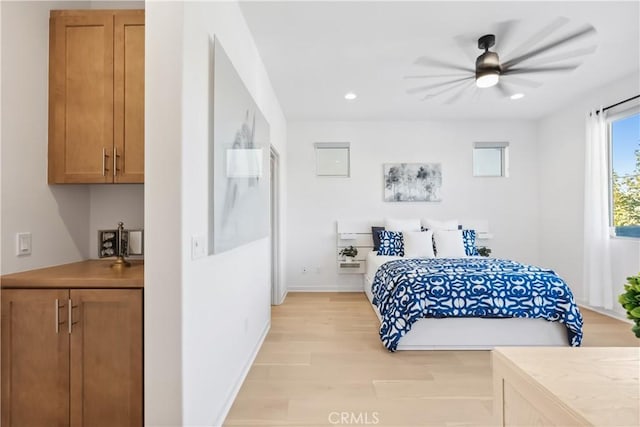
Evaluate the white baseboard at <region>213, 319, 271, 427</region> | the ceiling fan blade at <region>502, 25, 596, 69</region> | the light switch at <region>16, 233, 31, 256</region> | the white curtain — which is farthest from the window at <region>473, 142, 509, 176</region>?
the light switch at <region>16, 233, 31, 256</region>

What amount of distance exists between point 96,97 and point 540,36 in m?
3.36

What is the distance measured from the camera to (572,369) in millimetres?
721

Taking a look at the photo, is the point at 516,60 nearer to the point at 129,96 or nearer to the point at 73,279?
the point at 129,96

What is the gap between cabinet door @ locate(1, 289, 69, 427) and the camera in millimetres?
1522

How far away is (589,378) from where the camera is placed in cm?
68

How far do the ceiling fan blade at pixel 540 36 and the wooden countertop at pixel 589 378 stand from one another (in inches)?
110

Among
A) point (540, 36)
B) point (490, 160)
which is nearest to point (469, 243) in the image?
point (490, 160)

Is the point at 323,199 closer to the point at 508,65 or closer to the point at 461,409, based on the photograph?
the point at 508,65

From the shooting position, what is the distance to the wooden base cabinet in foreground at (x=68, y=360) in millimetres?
1492

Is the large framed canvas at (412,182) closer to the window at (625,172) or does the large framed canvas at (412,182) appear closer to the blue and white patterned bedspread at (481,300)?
the window at (625,172)

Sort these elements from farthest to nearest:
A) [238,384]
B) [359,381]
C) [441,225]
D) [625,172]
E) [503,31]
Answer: [441,225] → [625,172] → [503,31] → [359,381] → [238,384]

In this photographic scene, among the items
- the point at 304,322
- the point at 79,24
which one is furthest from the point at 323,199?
the point at 79,24

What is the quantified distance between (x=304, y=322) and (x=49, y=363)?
2498mm

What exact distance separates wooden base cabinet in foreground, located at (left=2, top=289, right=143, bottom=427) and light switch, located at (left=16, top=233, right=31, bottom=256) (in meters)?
0.23
